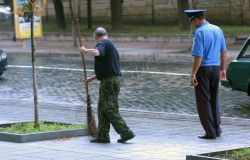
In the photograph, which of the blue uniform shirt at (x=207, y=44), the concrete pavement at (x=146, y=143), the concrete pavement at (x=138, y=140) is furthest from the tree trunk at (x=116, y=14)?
the blue uniform shirt at (x=207, y=44)

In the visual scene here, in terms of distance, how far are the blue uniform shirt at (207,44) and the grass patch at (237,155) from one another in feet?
7.46

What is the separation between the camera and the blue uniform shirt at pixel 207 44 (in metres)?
9.47

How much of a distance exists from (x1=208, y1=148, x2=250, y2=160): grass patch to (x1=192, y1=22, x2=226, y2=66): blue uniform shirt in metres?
2.27

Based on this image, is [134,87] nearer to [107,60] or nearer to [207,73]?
[207,73]

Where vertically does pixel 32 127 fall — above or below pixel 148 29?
above

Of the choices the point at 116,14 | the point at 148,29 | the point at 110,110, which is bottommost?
the point at 148,29

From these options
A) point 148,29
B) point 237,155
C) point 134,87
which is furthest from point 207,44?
point 148,29

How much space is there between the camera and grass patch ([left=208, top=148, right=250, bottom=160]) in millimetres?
7211

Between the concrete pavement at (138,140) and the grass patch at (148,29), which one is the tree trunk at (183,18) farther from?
the concrete pavement at (138,140)

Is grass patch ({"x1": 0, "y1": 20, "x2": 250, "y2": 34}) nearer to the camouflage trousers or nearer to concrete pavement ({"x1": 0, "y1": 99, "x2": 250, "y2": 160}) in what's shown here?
concrete pavement ({"x1": 0, "y1": 99, "x2": 250, "y2": 160})

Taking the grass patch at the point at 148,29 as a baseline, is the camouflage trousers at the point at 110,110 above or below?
above

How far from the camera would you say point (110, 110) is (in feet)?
30.1

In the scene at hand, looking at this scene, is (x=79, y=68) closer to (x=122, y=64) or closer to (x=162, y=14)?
(x=122, y=64)

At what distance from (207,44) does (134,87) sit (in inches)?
291
